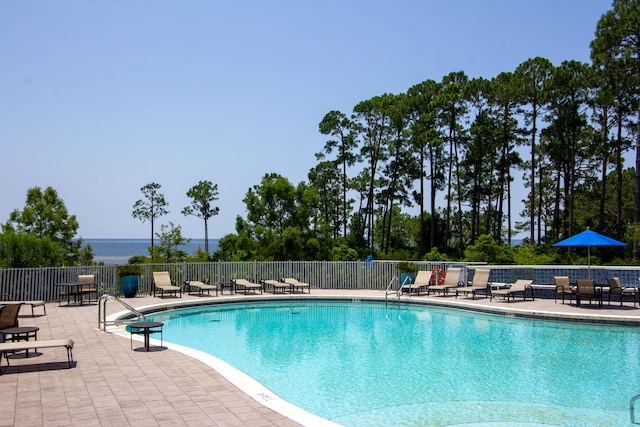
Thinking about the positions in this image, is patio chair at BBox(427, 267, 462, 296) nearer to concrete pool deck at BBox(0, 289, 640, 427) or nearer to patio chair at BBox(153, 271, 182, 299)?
patio chair at BBox(153, 271, 182, 299)

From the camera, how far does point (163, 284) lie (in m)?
17.2

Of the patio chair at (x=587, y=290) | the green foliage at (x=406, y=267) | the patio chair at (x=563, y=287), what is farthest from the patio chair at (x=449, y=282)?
the patio chair at (x=587, y=290)

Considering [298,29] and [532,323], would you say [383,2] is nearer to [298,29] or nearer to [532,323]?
[298,29]

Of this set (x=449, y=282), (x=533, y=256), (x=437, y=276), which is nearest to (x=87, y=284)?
(x=437, y=276)

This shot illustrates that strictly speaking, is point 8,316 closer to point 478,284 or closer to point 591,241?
point 478,284

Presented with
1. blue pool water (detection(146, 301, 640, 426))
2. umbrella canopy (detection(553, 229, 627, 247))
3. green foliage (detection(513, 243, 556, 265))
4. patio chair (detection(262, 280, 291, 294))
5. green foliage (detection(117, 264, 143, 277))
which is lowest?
blue pool water (detection(146, 301, 640, 426))

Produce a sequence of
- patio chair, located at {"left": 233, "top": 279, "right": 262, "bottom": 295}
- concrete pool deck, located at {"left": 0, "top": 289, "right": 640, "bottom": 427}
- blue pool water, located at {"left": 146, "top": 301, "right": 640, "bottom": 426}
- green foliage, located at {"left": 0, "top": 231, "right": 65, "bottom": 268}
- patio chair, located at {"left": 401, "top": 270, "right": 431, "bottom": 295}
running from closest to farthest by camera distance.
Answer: concrete pool deck, located at {"left": 0, "top": 289, "right": 640, "bottom": 427}
blue pool water, located at {"left": 146, "top": 301, "right": 640, "bottom": 426}
green foliage, located at {"left": 0, "top": 231, "right": 65, "bottom": 268}
patio chair, located at {"left": 401, "top": 270, "right": 431, "bottom": 295}
patio chair, located at {"left": 233, "top": 279, "right": 262, "bottom": 295}

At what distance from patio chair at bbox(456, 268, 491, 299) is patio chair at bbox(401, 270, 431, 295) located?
1.06 meters

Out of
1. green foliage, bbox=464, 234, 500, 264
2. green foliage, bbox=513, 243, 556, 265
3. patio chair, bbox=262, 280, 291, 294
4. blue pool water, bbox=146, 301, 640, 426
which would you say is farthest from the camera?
green foliage, bbox=464, 234, 500, 264

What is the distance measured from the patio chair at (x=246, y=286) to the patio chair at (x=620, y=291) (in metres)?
10.6

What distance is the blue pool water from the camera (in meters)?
6.87

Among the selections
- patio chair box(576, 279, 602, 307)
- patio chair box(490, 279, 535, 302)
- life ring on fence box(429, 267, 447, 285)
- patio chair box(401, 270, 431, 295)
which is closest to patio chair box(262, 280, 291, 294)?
patio chair box(401, 270, 431, 295)

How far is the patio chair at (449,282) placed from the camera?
17.5 metres

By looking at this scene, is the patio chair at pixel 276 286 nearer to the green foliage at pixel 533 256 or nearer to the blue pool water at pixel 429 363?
the blue pool water at pixel 429 363
